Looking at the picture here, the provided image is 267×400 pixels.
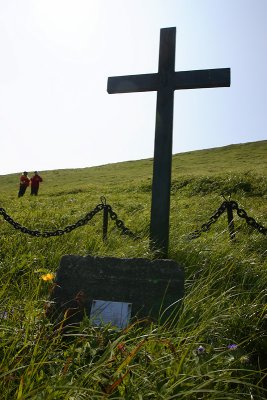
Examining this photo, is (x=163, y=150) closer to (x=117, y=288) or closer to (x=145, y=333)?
(x=117, y=288)

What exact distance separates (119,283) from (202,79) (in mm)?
3493

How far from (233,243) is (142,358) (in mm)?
3238

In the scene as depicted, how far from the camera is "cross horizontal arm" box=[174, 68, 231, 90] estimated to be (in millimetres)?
5395

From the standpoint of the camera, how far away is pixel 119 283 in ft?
10.1

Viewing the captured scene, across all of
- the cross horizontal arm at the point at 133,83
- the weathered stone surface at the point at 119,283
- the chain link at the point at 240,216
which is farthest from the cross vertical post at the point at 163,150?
the weathered stone surface at the point at 119,283

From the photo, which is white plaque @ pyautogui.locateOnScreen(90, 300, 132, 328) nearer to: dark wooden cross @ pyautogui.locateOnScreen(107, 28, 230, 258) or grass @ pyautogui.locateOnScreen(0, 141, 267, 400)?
grass @ pyautogui.locateOnScreen(0, 141, 267, 400)

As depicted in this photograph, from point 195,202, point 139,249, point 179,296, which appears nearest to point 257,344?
point 179,296

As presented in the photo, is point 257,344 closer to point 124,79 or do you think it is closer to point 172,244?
point 172,244

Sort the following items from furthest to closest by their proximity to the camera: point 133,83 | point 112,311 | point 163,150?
point 133,83 < point 163,150 < point 112,311

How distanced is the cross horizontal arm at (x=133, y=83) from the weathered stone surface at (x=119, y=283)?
329 cm

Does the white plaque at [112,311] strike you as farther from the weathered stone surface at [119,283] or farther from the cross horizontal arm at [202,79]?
the cross horizontal arm at [202,79]

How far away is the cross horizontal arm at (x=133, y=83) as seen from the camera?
5656 millimetres

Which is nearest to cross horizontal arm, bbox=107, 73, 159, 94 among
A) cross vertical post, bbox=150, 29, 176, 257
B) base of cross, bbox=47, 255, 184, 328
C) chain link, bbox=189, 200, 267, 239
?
cross vertical post, bbox=150, 29, 176, 257

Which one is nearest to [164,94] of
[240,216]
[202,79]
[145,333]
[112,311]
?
[202,79]
